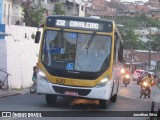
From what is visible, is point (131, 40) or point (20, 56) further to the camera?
point (131, 40)

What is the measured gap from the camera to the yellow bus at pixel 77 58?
1881cm

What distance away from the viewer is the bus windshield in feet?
62.3

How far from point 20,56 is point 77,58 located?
511 inches

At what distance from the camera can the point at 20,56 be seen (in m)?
31.6

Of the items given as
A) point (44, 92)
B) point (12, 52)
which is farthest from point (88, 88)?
point (12, 52)

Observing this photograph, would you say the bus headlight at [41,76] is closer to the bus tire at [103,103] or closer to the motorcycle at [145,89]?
the bus tire at [103,103]

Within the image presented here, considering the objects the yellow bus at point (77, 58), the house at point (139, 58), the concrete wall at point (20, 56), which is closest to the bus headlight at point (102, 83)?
the yellow bus at point (77, 58)

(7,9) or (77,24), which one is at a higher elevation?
(77,24)

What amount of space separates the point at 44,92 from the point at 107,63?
2.55 meters

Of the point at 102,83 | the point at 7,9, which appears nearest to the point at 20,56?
the point at 102,83

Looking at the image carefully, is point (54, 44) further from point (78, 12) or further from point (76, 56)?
point (78, 12)

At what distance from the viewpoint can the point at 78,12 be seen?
81.6 meters

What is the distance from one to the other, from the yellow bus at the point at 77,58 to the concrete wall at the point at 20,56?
33.8 ft

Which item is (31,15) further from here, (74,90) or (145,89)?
(74,90)
